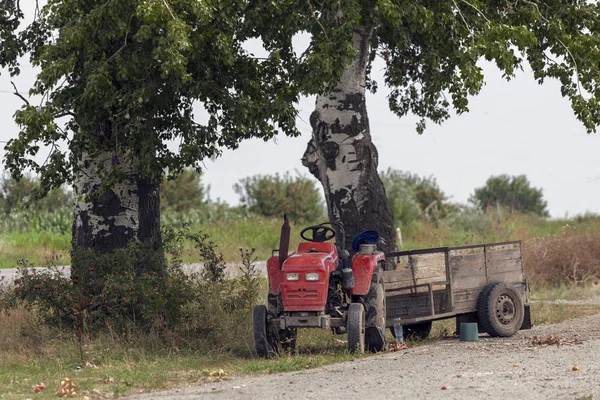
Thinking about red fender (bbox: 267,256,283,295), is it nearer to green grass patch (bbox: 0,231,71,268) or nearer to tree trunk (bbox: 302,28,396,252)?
tree trunk (bbox: 302,28,396,252)

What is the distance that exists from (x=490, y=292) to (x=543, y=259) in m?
10.2

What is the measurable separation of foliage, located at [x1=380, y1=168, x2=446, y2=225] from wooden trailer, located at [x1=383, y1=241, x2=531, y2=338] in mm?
27458

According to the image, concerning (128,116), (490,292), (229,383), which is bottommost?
(229,383)

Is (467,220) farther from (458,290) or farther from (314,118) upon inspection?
(458,290)

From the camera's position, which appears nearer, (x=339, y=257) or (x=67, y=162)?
(x=339, y=257)

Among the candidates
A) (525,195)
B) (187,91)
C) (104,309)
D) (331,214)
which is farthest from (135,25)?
(525,195)

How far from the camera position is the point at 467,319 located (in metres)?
14.3

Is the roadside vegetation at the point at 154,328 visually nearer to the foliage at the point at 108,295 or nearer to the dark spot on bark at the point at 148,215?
the foliage at the point at 108,295

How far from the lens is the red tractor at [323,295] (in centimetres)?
1173

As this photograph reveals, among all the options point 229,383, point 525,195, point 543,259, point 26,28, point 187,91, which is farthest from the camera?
point 525,195

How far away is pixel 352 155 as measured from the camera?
17328mm

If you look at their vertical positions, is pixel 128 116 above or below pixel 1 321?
above

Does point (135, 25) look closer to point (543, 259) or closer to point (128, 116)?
point (128, 116)

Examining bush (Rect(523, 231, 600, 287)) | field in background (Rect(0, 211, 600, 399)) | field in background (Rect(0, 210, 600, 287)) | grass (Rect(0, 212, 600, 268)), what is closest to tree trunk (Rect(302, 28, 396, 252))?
field in background (Rect(0, 211, 600, 399))
